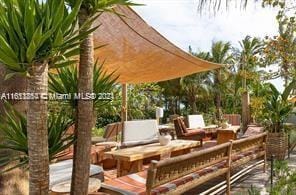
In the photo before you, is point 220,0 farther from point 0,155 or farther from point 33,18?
point 0,155

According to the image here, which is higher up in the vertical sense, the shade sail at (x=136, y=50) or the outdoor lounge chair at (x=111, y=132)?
the shade sail at (x=136, y=50)

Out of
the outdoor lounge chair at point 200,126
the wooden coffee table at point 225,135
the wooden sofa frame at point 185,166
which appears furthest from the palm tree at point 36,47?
the outdoor lounge chair at point 200,126

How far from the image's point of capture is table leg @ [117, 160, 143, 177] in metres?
5.74

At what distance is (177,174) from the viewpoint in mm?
3570

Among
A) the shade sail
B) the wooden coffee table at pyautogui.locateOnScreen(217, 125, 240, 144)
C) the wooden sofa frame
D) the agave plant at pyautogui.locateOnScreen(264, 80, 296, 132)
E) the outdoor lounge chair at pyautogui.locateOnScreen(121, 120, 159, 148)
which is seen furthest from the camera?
the wooden coffee table at pyautogui.locateOnScreen(217, 125, 240, 144)

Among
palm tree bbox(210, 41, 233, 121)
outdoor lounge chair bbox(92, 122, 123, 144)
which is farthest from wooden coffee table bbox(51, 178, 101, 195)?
palm tree bbox(210, 41, 233, 121)

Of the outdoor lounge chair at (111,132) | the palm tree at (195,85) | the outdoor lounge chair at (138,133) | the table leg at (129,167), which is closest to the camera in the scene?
the table leg at (129,167)

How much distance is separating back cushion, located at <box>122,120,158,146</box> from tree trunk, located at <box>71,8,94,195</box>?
15.0 ft

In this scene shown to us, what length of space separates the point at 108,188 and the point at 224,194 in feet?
8.27

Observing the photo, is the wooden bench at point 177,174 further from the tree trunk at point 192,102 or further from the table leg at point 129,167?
the tree trunk at point 192,102

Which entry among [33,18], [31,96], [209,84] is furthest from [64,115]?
[209,84]

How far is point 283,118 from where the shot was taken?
865 centimetres

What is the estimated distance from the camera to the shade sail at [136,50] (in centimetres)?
505

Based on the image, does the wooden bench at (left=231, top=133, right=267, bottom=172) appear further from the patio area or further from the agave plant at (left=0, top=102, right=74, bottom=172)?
the agave plant at (left=0, top=102, right=74, bottom=172)
